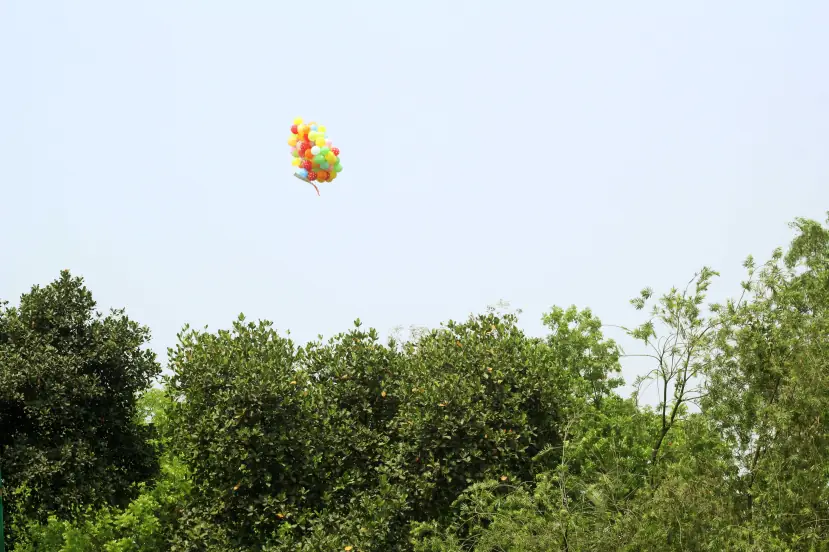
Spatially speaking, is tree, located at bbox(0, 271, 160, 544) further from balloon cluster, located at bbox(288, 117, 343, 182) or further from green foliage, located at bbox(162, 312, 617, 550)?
balloon cluster, located at bbox(288, 117, 343, 182)

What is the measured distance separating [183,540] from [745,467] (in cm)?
971

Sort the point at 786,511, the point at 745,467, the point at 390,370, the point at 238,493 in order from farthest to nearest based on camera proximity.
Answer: the point at 390,370, the point at 238,493, the point at 745,467, the point at 786,511

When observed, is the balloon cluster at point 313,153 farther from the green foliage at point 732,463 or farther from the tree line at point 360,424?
the green foliage at point 732,463

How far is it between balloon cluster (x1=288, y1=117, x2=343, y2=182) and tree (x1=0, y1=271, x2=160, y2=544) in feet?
16.1

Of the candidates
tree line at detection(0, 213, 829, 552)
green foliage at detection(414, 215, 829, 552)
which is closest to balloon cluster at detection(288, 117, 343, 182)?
tree line at detection(0, 213, 829, 552)

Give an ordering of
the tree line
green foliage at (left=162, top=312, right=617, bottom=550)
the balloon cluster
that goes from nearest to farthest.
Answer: the tree line, green foliage at (left=162, top=312, right=617, bottom=550), the balloon cluster

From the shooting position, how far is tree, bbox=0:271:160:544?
663 inches

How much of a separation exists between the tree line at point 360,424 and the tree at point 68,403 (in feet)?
0.12

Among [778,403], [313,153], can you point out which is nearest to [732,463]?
[778,403]

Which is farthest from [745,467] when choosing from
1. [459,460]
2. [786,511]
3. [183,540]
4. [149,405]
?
[149,405]

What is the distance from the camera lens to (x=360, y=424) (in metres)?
17.8

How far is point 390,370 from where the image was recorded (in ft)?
60.2

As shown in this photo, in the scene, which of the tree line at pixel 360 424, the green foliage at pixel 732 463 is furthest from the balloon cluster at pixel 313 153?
the green foliage at pixel 732 463

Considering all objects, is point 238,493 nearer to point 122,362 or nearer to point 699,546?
point 122,362
